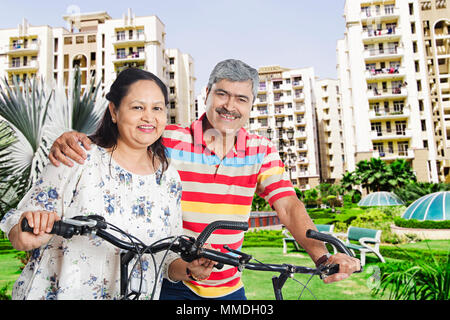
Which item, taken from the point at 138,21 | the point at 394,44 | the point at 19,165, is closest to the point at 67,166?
the point at 19,165

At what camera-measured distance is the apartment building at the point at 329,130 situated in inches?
1261

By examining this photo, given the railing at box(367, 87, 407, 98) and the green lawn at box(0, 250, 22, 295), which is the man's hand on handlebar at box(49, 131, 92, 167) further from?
the railing at box(367, 87, 407, 98)

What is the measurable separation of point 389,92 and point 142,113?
780 inches

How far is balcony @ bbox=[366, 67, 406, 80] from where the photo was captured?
18016 mm

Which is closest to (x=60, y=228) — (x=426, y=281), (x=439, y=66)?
(x=426, y=281)

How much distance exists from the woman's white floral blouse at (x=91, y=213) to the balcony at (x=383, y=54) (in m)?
19.3

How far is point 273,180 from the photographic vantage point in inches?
54.9

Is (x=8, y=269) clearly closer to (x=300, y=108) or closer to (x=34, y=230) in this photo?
(x=34, y=230)

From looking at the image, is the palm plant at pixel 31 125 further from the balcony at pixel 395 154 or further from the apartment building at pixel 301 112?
the apartment building at pixel 301 112

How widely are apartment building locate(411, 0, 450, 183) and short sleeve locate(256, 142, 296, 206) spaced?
21382 millimetres

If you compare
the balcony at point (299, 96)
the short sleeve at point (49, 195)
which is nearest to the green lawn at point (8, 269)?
the short sleeve at point (49, 195)

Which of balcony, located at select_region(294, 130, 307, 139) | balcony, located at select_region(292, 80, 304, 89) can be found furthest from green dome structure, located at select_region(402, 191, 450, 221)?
balcony, located at select_region(292, 80, 304, 89)
